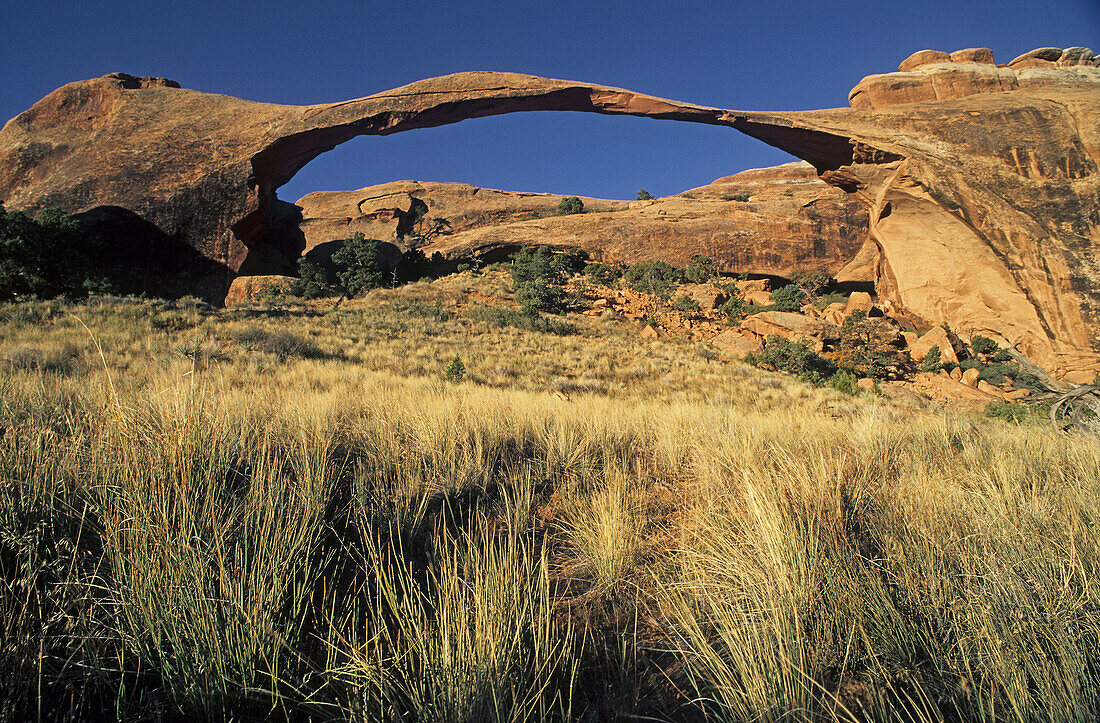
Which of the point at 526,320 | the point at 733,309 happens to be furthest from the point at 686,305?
the point at 526,320

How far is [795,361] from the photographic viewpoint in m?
14.0

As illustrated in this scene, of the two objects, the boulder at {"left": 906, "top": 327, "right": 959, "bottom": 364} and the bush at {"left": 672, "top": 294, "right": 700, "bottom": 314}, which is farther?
the bush at {"left": 672, "top": 294, "right": 700, "bottom": 314}

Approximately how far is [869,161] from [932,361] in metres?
8.21

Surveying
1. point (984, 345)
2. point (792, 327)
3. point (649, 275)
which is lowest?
point (984, 345)

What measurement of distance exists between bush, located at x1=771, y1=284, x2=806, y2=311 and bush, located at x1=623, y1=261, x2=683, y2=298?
4655 millimetres

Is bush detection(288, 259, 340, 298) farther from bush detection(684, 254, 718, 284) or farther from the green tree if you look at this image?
bush detection(684, 254, 718, 284)

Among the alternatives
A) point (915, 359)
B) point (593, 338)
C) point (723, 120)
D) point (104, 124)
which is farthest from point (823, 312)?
point (104, 124)

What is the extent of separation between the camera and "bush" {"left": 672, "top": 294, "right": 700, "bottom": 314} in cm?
1967

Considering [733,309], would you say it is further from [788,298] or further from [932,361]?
[932,361]

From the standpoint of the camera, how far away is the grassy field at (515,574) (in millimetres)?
1163

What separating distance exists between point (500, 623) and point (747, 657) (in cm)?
70

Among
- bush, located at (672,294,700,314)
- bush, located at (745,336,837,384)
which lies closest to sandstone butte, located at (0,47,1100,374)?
bush, located at (745,336,837,384)

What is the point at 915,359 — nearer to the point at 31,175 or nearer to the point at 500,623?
the point at 500,623

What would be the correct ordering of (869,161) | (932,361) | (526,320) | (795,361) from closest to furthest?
(795,361)
(932,361)
(526,320)
(869,161)
